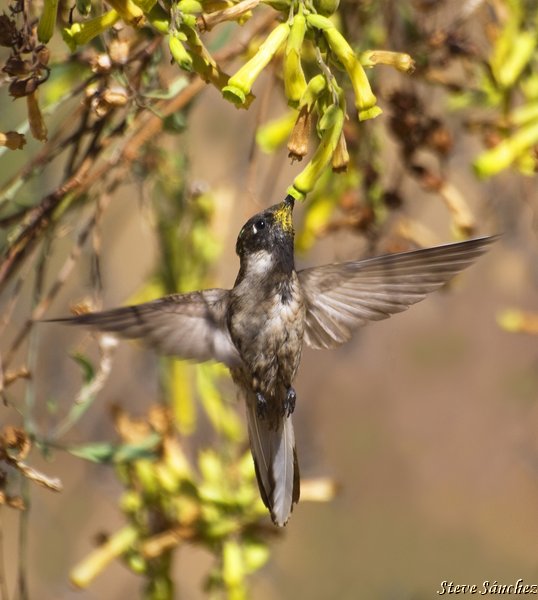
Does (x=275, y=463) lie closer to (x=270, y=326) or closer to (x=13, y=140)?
(x=270, y=326)

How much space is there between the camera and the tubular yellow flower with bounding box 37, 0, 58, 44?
2.56 ft

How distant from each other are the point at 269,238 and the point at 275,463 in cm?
30

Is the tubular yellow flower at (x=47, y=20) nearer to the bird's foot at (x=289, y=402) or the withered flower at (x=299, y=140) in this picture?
the withered flower at (x=299, y=140)

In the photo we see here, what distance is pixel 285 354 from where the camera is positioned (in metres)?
1.08

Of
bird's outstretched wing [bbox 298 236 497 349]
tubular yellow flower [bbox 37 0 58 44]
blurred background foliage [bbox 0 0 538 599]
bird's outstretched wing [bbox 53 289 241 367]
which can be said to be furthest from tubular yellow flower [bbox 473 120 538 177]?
tubular yellow flower [bbox 37 0 58 44]

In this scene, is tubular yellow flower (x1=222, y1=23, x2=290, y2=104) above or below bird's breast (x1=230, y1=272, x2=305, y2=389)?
above

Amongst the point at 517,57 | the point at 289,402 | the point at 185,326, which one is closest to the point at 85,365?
the point at 185,326

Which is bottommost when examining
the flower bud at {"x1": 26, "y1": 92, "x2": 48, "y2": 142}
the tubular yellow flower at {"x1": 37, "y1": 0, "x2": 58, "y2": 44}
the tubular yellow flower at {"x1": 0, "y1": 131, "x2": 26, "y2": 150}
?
the tubular yellow flower at {"x1": 0, "y1": 131, "x2": 26, "y2": 150}

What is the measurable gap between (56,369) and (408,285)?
1.56m

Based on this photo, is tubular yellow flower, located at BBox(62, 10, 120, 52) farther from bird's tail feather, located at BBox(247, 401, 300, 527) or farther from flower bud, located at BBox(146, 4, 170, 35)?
bird's tail feather, located at BBox(247, 401, 300, 527)

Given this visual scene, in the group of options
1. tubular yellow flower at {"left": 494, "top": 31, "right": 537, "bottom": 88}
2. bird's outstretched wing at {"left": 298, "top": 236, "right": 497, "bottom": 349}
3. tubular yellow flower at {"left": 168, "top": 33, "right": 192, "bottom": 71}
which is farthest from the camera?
tubular yellow flower at {"left": 494, "top": 31, "right": 537, "bottom": 88}

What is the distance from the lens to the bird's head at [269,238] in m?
0.96

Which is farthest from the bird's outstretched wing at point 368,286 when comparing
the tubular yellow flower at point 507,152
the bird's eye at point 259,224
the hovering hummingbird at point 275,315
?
the tubular yellow flower at point 507,152

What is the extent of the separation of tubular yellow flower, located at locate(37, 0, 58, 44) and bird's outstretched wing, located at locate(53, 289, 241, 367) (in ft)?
0.81
